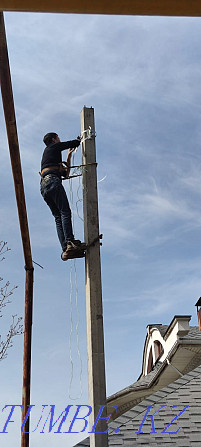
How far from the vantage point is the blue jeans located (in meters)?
6.11

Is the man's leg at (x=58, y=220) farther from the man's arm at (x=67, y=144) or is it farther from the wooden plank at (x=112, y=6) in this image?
the wooden plank at (x=112, y=6)

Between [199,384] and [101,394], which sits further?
[199,384]

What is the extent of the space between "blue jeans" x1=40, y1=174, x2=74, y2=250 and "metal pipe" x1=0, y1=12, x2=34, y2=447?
0.99 feet

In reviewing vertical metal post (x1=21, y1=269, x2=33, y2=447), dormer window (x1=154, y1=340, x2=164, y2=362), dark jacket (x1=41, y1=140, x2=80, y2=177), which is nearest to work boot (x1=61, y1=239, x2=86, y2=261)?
dark jacket (x1=41, y1=140, x2=80, y2=177)

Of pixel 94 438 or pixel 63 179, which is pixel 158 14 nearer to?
pixel 94 438

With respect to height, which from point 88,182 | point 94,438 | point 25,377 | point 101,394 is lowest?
point 94,438

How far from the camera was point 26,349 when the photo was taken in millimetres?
6859

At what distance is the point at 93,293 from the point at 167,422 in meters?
3.46

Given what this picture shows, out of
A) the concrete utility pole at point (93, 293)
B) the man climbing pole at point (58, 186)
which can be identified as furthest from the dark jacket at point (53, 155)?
the concrete utility pole at point (93, 293)

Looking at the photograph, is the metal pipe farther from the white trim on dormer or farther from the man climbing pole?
the white trim on dormer

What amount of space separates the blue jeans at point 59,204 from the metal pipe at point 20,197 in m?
0.30

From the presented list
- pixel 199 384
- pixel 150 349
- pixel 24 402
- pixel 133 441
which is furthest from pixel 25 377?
pixel 150 349

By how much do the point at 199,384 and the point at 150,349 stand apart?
6.09 meters

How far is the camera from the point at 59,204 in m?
6.41
